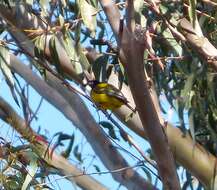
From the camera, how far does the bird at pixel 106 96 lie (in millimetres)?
2826

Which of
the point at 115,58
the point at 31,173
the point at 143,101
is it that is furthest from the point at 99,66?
the point at 143,101

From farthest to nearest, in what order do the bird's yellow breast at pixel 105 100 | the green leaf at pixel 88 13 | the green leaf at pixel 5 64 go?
the bird's yellow breast at pixel 105 100, the green leaf at pixel 5 64, the green leaf at pixel 88 13

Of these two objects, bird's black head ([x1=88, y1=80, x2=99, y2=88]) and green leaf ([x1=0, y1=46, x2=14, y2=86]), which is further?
bird's black head ([x1=88, y1=80, x2=99, y2=88])

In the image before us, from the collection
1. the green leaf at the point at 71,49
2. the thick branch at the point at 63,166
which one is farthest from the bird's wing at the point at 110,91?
the thick branch at the point at 63,166

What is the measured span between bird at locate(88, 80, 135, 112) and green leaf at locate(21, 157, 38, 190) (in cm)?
47

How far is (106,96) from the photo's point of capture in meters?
3.08

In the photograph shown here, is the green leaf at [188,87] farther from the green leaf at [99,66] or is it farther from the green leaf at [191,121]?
the green leaf at [99,66]

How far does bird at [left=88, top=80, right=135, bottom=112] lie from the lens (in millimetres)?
2826

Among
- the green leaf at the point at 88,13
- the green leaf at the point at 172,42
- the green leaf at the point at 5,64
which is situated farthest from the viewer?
the green leaf at the point at 5,64

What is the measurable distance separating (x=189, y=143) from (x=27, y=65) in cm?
93

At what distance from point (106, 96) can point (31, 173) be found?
0.75m

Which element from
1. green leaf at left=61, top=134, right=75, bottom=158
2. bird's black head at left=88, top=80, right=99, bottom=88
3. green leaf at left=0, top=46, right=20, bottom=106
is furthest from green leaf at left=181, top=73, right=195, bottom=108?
green leaf at left=0, top=46, right=20, bottom=106

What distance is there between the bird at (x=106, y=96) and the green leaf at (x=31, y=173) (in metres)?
0.47

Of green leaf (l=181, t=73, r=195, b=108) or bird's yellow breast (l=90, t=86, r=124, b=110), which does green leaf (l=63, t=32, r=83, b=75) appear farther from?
green leaf (l=181, t=73, r=195, b=108)
